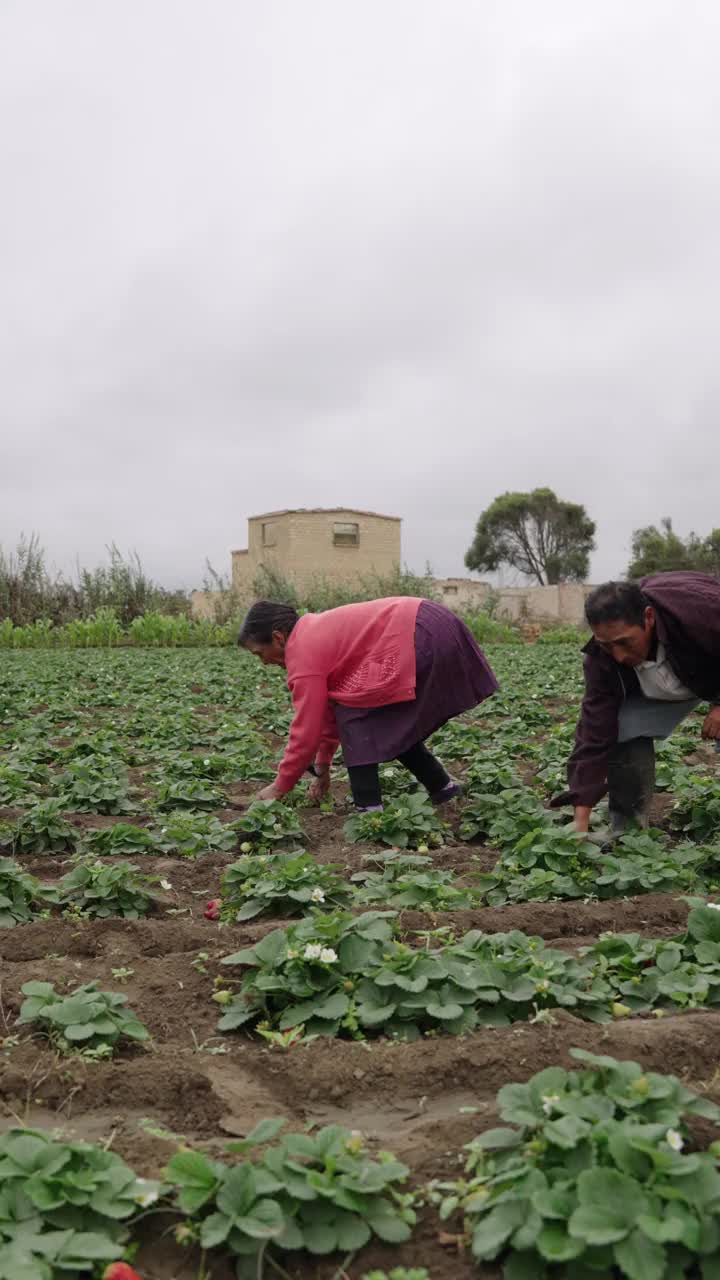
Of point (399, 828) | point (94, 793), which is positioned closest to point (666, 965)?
point (399, 828)

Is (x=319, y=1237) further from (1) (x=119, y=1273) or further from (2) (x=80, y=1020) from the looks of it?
(2) (x=80, y=1020)

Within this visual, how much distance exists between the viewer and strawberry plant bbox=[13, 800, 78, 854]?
473cm

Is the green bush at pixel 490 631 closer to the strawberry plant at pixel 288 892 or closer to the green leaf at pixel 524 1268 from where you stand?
the strawberry plant at pixel 288 892

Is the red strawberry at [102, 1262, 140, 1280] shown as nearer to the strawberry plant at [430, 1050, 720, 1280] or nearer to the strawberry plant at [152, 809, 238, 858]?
the strawberry plant at [430, 1050, 720, 1280]

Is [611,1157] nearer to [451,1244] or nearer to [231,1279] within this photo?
[451,1244]

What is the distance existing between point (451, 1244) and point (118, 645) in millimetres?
22217

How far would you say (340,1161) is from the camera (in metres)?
1.87

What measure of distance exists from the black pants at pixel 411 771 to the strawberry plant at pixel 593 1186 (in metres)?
3.12

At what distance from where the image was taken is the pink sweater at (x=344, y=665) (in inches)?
192

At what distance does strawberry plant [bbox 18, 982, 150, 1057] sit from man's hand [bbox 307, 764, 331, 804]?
2.95 metres

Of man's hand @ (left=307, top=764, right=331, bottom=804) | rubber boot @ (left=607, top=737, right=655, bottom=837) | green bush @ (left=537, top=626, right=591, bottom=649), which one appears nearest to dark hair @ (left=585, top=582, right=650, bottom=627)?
rubber boot @ (left=607, top=737, right=655, bottom=837)

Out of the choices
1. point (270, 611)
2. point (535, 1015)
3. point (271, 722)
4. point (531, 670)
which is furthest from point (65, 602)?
point (535, 1015)

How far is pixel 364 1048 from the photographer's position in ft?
8.16

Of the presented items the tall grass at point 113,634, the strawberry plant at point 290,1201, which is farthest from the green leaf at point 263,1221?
the tall grass at point 113,634
